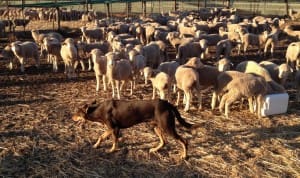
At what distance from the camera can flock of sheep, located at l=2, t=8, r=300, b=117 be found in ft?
33.8

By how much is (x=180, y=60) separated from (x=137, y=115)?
27.3 feet

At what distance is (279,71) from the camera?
11.6 meters

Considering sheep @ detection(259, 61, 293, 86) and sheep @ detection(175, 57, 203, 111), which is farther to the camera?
sheep @ detection(259, 61, 293, 86)

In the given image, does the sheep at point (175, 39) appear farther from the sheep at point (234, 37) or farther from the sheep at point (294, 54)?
the sheep at point (294, 54)

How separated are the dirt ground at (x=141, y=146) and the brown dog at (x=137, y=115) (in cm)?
40

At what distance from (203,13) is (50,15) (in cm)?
1300

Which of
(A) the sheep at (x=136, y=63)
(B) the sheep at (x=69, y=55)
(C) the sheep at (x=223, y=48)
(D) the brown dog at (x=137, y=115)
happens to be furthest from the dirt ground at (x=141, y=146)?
(C) the sheep at (x=223, y=48)

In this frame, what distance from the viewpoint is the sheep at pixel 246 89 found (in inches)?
383

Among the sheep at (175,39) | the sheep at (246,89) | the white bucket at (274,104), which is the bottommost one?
the white bucket at (274,104)

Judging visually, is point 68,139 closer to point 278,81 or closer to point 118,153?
point 118,153

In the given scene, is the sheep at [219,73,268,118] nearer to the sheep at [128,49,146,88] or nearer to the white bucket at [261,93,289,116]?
the white bucket at [261,93,289,116]

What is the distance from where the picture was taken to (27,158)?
7758 mm

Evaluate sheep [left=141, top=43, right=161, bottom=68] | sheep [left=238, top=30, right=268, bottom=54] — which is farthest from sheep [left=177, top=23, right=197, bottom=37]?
sheep [left=141, top=43, right=161, bottom=68]

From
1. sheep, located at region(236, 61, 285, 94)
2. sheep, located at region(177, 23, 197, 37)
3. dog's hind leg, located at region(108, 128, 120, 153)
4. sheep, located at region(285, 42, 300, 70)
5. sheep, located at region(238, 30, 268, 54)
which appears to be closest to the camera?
dog's hind leg, located at region(108, 128, 120, 153)
